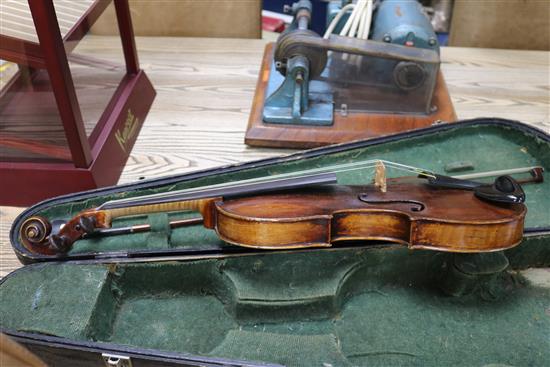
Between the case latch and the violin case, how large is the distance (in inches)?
3.3

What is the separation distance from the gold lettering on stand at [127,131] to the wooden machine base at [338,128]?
335 millimetres

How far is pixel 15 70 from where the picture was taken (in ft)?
4.17

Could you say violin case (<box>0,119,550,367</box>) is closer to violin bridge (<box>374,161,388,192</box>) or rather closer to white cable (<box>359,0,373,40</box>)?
violin bridge (<box>374,161,388,192</box>)

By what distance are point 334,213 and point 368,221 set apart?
0.23 feet

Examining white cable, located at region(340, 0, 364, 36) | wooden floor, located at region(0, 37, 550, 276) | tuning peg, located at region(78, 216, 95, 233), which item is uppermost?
white cable, located at region(340, 0, 364, 36)

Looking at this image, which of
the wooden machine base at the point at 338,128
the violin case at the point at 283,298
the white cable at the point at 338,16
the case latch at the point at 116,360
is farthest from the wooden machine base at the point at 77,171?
the white cable at the point at 338,16

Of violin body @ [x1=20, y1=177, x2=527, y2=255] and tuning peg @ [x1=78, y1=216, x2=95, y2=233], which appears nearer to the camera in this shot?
violin body @ [x1=20, y1=177, x2=527, y2=255]

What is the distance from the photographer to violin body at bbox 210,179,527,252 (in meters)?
0.93

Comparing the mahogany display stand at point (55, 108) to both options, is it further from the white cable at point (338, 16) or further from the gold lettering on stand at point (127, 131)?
the white cable at point (338, 16)

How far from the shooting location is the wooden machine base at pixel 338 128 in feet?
5.01

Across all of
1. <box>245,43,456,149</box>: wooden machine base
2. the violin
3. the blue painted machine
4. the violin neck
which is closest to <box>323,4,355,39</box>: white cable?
the blue painted machine

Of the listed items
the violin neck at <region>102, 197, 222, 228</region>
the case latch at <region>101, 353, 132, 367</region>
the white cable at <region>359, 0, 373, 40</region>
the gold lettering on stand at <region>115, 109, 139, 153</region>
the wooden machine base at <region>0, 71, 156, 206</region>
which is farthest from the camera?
the white cable at <region>359, 0, 373, 40</region>

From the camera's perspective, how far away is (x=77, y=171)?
4.14 ft

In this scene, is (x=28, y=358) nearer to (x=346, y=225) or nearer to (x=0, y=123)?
(x=346, y=225)
